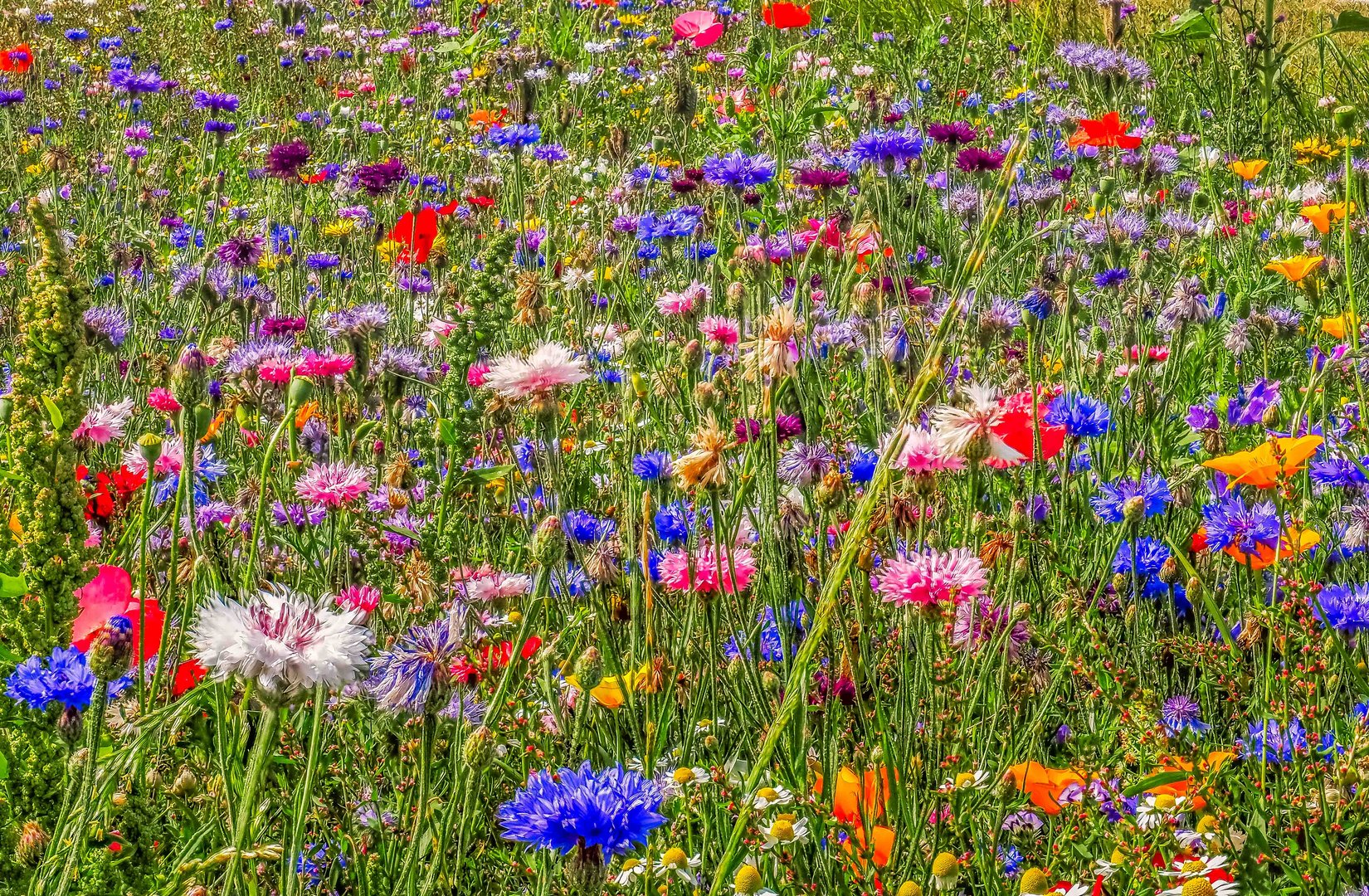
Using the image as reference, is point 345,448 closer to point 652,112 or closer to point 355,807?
point 355,807

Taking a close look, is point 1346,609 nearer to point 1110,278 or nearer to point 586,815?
point 586,815

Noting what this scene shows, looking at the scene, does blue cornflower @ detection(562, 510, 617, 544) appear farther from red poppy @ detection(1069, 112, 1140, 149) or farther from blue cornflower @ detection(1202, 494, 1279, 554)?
red poppy @ detection(1069, 112, 1140, 149)

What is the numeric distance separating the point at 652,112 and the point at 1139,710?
4.16 m

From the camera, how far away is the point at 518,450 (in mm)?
2084

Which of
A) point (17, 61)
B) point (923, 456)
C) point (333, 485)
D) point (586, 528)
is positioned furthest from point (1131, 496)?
point (17, 61)

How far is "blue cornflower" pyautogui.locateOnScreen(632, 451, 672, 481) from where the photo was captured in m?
1.81

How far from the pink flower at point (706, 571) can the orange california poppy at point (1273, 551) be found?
1.99ft

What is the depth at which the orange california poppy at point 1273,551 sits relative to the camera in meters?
1.47

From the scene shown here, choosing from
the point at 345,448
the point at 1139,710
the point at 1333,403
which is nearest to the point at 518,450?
the point at 345,448

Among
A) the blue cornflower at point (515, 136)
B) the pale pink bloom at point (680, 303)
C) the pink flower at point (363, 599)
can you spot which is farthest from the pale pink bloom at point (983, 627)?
the blue cornflower at point (515, 136)

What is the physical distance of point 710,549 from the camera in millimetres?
1541

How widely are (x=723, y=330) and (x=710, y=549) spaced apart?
0.91 metres

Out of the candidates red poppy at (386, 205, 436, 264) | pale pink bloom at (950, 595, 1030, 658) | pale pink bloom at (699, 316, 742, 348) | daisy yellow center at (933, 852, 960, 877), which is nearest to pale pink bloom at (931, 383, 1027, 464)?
pale pink bloom at (950, 595, 1030, 658)

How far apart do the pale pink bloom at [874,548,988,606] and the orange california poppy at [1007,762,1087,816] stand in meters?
0.19
